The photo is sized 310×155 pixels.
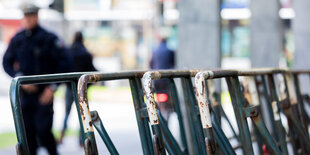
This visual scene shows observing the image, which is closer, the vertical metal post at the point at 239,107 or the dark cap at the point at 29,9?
the vertical metal post at the point at 239,107

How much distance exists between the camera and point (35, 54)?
6.29 m

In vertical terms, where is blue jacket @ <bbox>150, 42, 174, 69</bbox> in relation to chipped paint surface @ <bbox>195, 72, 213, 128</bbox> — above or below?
above

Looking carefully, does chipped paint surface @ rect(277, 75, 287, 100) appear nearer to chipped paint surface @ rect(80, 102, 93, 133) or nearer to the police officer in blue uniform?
chipped paint surface @ rect(80, 102, 93, 133)

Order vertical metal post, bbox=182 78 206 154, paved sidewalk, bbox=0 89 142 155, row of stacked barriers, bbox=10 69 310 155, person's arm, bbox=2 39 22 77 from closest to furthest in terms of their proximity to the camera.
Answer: row of stacked barriers, bbox=10 69 310 155, vertical metal post, bbox=182 78 206 154, person's arm, bbox=2 39 22 77, paved sidewalk, bbox=0 89 142 155

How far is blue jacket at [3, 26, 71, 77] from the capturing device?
20.7 feet

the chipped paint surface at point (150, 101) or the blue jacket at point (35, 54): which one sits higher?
the blue jacket at point (35, 54)

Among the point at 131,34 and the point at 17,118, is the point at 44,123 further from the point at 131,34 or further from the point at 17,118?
the point at 131,34

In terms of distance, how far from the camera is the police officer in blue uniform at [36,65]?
19.6 feet

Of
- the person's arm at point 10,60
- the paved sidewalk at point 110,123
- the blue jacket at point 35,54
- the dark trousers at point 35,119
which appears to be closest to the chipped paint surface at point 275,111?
the dark trousers at point 35,119

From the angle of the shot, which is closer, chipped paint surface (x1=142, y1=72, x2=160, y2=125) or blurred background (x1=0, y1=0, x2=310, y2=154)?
chipped paint surface (x1=142, y1=72, x2=160, y2=125)

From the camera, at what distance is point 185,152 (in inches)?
180

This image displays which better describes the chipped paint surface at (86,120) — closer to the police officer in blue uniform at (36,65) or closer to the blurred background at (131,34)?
the police officer in blue uniform at (36,65)

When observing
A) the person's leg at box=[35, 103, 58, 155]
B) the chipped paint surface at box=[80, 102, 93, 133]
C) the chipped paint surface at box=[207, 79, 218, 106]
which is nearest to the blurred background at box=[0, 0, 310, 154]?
the person's leg at box=[35, 103, 58, 155]

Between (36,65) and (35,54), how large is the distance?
12 cm
